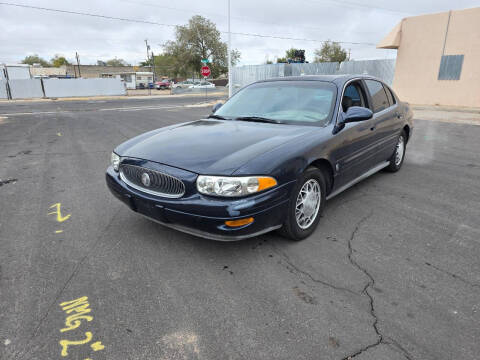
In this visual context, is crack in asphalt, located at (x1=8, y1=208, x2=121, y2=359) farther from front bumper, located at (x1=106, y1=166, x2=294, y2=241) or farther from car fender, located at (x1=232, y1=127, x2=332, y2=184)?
car fender, located at (x1=232, y1=127, x2=332, y2=184)

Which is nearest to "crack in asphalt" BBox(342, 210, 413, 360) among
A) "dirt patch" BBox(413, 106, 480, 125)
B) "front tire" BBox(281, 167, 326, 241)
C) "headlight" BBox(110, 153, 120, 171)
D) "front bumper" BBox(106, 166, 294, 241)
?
"front tire" BBox(281, 167, 326, 241)

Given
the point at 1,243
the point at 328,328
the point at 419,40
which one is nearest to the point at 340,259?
the point at 328,328

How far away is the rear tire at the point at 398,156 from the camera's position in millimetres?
5320

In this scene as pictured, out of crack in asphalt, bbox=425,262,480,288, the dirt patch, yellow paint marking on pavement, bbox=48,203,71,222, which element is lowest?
the dirt patch

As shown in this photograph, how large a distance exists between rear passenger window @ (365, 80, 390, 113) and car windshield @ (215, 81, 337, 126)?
0.98 m

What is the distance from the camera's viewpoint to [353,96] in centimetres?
412

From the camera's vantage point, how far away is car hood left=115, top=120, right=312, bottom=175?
2777 mm

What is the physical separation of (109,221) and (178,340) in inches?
83.0

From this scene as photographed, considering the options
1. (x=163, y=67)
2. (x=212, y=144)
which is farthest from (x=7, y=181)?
(x=163, y=67)

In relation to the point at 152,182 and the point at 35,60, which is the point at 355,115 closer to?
the point at 152,182

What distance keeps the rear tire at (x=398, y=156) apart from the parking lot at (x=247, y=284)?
0.86 m

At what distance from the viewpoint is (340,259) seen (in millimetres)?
2963

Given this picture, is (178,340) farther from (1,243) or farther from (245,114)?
(245,114)

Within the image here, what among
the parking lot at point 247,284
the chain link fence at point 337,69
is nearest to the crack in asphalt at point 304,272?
the parking lot at point 247,284
